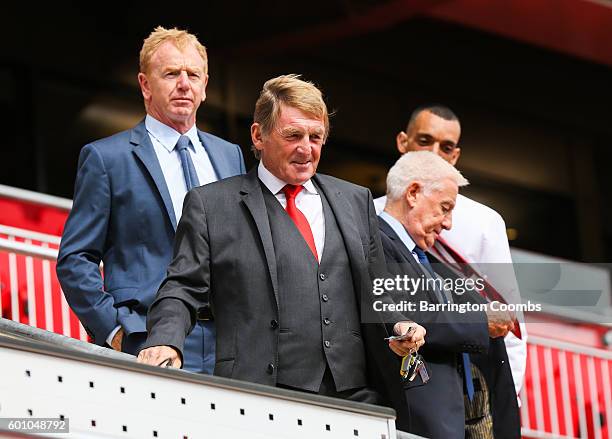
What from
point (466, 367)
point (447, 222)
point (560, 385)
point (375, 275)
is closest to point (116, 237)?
point (375, 275)

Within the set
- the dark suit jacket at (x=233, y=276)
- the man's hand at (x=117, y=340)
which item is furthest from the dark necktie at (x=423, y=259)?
the man's hand at (x=117, y=340)

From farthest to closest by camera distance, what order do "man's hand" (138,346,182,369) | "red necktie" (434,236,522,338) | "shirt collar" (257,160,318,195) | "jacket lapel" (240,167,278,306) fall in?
"red necktie" (434,236,522,338), "shirt collar" (257,160,318,195), "jacket lapel" (240,167,278,306), "man's hand" (138,346,182,369)

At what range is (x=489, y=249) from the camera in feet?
20.4

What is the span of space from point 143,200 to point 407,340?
3.98 feet

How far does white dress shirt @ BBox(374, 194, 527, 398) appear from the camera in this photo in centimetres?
612

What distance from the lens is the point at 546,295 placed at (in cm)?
984

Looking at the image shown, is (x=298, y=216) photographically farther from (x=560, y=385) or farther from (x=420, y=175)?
(x=560, y=385)

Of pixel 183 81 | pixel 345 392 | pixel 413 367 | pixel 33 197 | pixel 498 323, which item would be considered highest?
pixel 33 197

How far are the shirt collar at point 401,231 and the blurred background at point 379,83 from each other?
23.5 feet

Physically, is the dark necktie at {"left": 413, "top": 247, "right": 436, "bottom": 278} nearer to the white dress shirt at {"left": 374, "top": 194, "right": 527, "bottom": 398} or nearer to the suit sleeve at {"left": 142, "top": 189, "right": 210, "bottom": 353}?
the white dress shirt at {"left": 374, "top": 194, "right": 527, "bottom": 398}

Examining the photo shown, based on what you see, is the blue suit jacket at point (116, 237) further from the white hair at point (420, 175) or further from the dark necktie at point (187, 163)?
the white hair at point (420, 175)

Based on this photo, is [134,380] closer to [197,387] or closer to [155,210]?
[197,387]

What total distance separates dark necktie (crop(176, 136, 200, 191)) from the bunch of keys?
1097 millimetres

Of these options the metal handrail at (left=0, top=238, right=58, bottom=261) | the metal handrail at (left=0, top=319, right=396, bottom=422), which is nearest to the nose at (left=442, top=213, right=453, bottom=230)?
the metal handrail at (left=0, top=319, right=396, bottom=422)
